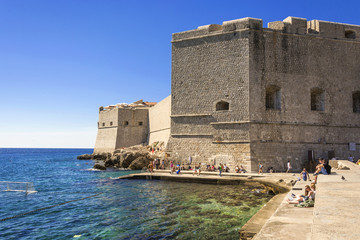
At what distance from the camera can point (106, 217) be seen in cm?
790

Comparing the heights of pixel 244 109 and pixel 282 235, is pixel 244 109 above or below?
above

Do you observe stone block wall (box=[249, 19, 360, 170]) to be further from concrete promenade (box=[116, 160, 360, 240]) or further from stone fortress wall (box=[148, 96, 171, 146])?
stone fortress wall (box=[148, 96, 171, 146])

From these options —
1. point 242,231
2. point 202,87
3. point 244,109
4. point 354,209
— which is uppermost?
point 202,87

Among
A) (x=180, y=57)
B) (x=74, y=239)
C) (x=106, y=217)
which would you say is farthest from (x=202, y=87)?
(x=74, y=239)

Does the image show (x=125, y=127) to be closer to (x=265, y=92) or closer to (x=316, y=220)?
(x=265, y=92)

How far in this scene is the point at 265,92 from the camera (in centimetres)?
1466

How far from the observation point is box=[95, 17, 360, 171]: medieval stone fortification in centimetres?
1415

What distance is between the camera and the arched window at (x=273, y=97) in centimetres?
1459

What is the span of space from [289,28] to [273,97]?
3.92 metres

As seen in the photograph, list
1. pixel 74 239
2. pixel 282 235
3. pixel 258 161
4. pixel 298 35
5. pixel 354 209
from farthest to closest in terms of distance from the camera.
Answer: pixel 298 35 < pixel 258 161 < pixel 74 239 < pixel 282 235 < pixel 354 209

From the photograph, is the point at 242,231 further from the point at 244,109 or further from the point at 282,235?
the point at 244,109

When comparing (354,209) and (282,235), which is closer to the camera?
(354,209)

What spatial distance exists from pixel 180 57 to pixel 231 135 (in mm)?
5594

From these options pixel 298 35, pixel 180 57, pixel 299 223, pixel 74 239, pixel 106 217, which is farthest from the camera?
pixel 180 57
